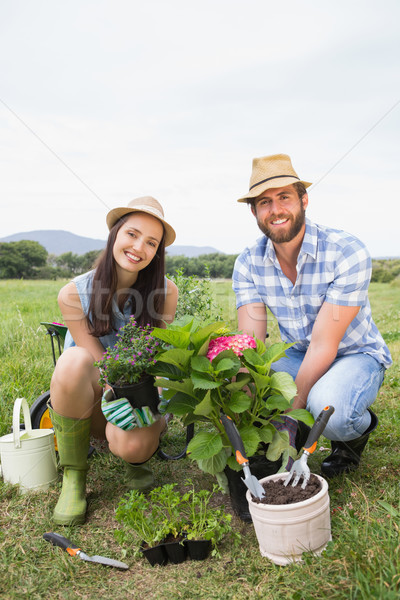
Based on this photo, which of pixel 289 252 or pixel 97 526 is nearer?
pixel 97 526

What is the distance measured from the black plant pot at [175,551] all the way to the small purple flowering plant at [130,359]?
0.65 m

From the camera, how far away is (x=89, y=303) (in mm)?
2426

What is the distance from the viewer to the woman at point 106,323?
222 centimetres

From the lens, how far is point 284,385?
1.88 metres

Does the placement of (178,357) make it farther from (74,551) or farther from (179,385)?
(74,551)

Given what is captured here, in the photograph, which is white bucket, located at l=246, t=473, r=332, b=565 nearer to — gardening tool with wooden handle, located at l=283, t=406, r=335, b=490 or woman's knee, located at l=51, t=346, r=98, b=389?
gardening tool with wooden handle, located at l=283, t=406, r=335, b=490

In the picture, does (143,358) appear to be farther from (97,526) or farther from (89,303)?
(97,526)

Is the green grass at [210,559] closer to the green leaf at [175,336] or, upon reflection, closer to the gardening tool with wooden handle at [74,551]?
the gardening tool with wooden handle at [74,551]

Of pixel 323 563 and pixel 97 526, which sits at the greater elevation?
pixel 323 563

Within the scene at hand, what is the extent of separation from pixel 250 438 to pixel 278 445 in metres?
0.12

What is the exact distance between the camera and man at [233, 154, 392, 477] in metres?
2.28

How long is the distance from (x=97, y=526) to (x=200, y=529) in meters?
0.56

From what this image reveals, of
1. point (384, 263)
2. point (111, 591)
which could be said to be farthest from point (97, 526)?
point (384, 263)

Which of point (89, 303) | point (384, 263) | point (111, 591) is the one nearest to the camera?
point (111, 591)
